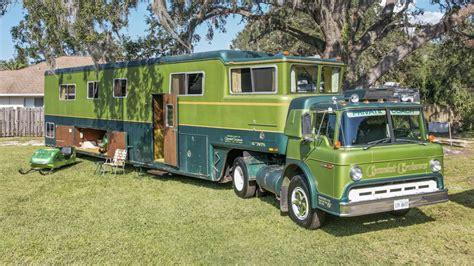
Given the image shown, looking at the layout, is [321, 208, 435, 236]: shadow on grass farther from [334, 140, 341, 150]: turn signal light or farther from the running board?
the running board

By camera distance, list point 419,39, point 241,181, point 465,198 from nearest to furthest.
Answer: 1. point 465,198
2. point 241,181
3. point 419,39

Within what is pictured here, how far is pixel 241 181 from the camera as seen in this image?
10.8m

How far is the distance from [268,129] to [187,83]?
3145 mm

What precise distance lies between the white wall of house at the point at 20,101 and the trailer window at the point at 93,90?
18640 mm

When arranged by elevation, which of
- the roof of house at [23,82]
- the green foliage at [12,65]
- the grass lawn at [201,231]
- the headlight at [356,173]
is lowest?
the grass lawn at [201,231]

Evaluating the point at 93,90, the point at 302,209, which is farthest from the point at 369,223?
the point at 93,90

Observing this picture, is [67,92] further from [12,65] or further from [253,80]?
[12,65]

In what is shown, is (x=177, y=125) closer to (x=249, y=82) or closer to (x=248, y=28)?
(x=249, y=82)

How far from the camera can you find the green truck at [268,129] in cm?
751

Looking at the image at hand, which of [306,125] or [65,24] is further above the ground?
[65,24]

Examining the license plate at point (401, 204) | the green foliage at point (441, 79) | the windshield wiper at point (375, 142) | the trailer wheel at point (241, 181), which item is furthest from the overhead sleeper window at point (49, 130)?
the green foliage at point (441, 79)

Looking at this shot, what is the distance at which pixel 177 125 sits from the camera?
40.3 ft

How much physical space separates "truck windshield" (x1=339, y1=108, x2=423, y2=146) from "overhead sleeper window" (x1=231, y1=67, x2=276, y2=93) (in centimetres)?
255

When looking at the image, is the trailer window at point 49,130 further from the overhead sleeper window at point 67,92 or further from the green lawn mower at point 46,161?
the green lawn mower at point 46,161
